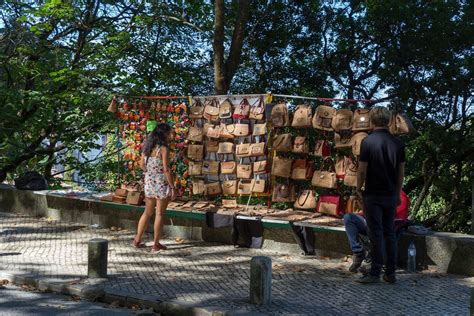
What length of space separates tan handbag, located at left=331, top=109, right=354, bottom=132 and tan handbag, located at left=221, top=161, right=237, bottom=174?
198cm

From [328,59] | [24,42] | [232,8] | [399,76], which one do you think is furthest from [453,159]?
[24,42]

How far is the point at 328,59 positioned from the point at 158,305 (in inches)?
460

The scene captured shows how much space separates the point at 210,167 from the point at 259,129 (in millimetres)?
1155

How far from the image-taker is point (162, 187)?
8.87 m

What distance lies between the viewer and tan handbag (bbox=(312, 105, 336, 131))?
28.7 ft

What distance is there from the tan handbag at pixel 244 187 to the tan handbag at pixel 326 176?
3.67 ft

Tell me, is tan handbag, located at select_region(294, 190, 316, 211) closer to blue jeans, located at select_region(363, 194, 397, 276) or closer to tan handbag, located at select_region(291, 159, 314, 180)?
tan handbag, located at select_region(291, 159, 314, 180)

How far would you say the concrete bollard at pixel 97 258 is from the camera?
274 inches

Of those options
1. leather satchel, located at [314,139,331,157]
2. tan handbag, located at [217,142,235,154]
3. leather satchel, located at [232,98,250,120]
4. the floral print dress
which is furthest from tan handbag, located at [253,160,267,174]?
the floral print dress

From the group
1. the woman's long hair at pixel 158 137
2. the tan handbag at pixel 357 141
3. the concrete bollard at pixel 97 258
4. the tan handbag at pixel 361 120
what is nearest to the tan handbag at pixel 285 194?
the tan handbag at pixel 357 141

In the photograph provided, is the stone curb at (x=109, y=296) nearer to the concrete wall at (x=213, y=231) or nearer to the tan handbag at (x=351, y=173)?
the concrete wall at (x=213, y=231)

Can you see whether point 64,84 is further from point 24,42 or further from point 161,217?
point 161,217

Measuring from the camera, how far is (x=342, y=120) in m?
8.61

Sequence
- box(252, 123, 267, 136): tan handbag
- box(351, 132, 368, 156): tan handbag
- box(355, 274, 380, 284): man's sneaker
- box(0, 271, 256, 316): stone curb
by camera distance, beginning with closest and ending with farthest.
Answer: box(0, 271, 256, 316): stone curb, box(355, 274, 380, 284): man's sneaker, box(351, 132, 368, 156): tan handbag, box(252, 123, 267, 136): tan handbag
